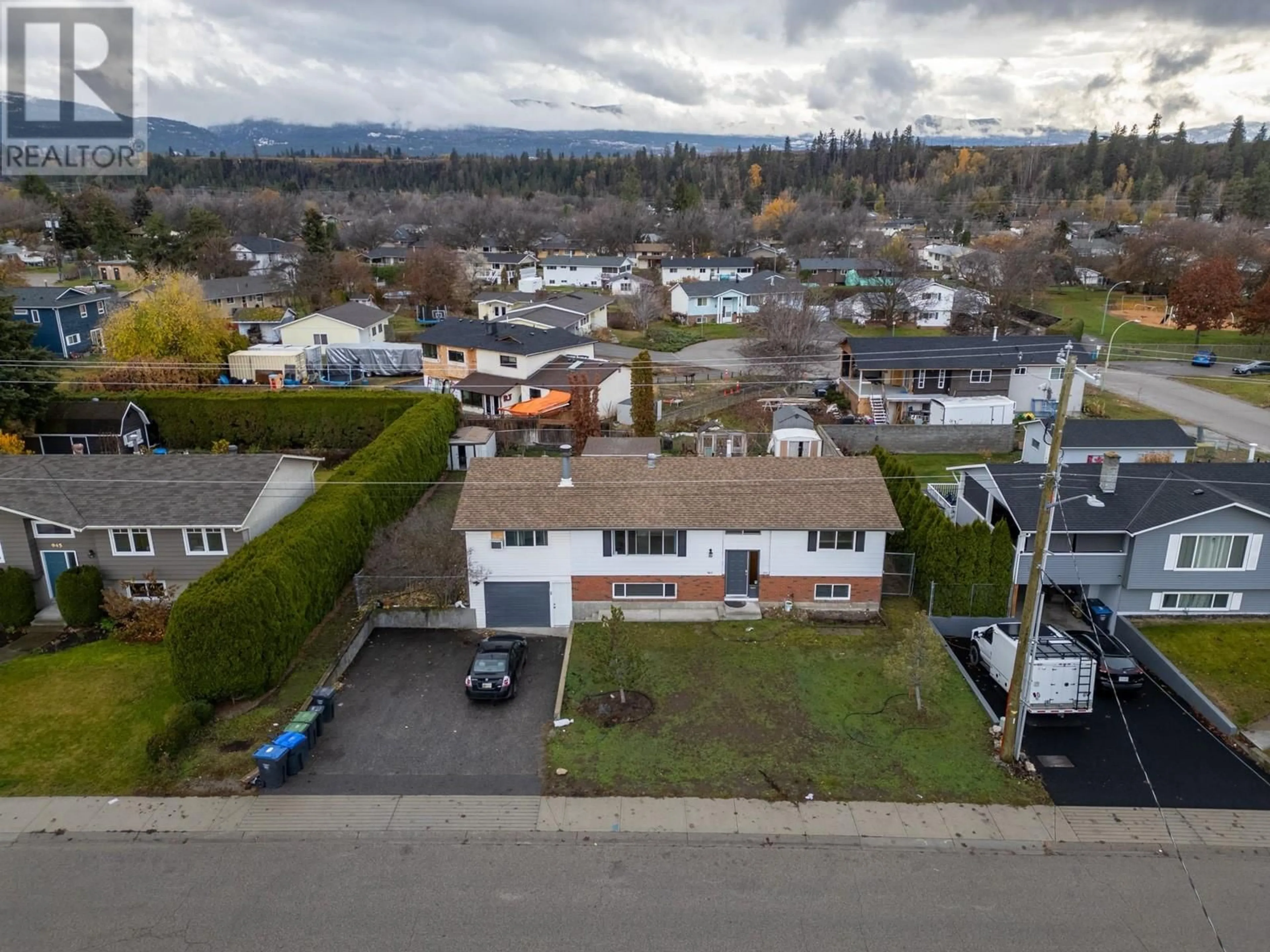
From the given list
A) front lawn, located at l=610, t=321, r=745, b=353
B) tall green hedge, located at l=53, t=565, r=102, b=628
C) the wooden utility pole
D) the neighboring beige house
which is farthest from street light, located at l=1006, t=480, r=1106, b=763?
front lawn, located at l=610, t=321, r=745, b=353

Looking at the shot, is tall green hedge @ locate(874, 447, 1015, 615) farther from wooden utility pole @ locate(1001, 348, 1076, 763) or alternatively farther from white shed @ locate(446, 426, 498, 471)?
white shed @ locate(446, 426, 498, 471)

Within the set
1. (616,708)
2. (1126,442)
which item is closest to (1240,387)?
(1126,442)

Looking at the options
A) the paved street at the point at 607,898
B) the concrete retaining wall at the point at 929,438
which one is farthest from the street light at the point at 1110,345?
the paved street at the point at 607,898

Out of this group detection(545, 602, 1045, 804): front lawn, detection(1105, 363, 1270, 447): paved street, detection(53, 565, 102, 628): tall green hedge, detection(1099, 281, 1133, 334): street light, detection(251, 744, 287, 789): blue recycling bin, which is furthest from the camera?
detection(1099, 281, 1133, 334): street light

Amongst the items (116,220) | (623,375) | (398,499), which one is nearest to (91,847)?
(398,499)

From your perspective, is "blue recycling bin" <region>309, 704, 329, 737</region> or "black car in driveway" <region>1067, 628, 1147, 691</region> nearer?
"blue recycling bin" <region>309, 704, 329, 737</region>

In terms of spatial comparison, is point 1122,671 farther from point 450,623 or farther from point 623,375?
point 623,375

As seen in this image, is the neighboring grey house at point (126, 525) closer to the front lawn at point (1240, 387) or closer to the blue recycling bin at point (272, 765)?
the blue recycling bin at point (272, 765)

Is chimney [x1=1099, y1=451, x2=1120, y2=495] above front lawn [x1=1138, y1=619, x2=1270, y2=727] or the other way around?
above

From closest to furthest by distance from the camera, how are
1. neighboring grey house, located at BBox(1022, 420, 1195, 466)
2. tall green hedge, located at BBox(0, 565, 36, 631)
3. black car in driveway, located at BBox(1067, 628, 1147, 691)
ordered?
black car in driveway, located at BBox(1067, 628, 1147, 691) < tall green hedge, located at BBox(0, 565, 36, 631) < neighboring grey house, located at BBox(1022, 420, 1195, 466)
